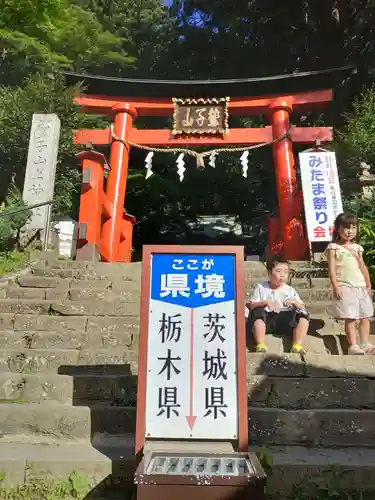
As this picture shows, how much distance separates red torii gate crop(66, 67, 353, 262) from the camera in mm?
9297

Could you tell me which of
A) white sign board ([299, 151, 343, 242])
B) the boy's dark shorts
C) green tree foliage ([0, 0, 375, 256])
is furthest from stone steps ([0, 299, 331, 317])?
green tree foliage ([0, 0, 375, 256])

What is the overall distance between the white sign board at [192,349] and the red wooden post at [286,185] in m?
6.32

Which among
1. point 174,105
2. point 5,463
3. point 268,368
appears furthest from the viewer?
point 174,105

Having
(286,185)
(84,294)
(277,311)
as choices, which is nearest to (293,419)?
(277,311)

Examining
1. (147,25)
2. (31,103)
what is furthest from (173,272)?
(147,25)

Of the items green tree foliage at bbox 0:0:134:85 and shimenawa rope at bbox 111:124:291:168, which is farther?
green tree foliage at bbox 0:0:134:85

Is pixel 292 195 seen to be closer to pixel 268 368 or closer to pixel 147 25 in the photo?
pixel 268 368

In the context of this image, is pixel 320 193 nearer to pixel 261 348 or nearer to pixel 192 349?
pixel 261 348

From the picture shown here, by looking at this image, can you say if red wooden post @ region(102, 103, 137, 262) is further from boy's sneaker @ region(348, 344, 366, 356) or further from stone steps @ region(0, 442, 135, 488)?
stone steps @ region(0, 442, 135, 488)

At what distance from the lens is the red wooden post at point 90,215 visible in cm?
841

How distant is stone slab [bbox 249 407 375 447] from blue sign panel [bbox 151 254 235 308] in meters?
1.03

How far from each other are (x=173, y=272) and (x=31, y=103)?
31.2 feet

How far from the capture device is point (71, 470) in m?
2.94

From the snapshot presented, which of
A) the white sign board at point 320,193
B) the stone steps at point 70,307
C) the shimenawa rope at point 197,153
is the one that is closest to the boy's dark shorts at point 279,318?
the stone steps at point 70,307
